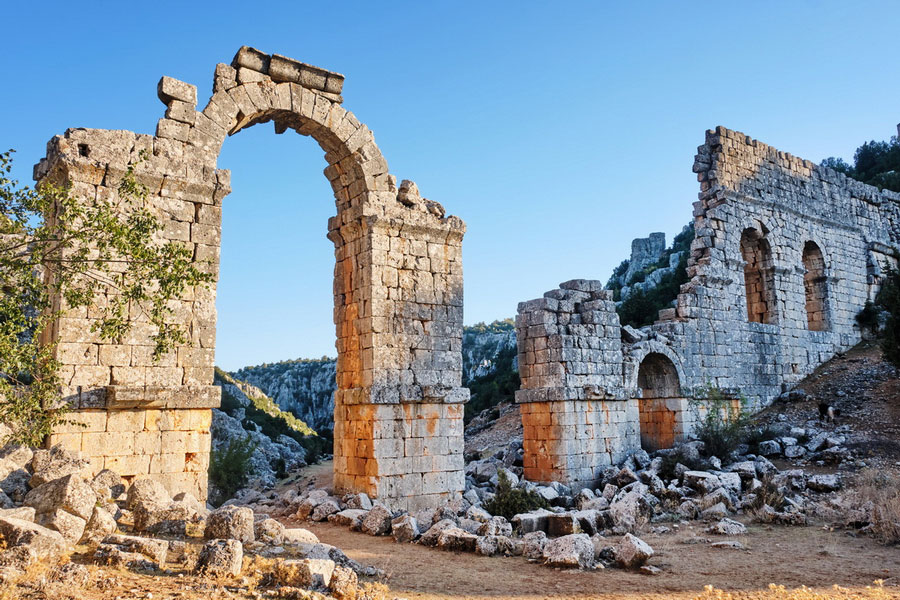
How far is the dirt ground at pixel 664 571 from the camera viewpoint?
611cm

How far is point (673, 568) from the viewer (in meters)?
7.16

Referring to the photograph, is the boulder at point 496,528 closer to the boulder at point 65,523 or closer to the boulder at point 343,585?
the boulder at point 343,585

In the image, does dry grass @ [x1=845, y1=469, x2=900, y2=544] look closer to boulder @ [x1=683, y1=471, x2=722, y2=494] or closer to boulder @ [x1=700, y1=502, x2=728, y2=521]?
boulder @ [x1=700, y1=502, x2=728, y2=521]

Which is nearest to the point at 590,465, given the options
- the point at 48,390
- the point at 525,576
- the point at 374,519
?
the point at 374,519

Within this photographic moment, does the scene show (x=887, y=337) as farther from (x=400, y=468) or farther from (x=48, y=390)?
(x=48, y=390)

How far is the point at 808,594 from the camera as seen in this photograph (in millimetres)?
5695

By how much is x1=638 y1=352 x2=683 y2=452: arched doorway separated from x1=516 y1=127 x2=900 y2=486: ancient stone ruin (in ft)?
0.09

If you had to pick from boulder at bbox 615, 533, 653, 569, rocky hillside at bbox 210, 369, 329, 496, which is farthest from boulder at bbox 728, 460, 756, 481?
rocky hillside at bbox 210, 369, 329, 496

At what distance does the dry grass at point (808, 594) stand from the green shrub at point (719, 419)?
757 centimetres

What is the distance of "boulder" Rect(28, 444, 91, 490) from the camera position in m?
6.04

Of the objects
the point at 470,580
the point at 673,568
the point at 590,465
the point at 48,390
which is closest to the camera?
the point at 48,390

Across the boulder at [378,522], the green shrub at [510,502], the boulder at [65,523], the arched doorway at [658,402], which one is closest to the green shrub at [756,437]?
the arched doorway at [658,402]

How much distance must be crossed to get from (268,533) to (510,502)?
14.7ft

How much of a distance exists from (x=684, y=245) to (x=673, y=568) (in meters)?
33.5
